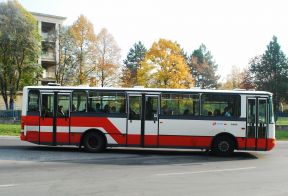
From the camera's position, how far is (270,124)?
61.2 feet

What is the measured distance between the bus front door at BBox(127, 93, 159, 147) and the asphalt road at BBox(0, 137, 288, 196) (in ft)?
2.10

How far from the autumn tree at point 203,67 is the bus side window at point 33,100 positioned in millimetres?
81570

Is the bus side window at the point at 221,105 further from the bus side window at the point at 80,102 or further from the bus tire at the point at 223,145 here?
the bus side window at the point at 80,102

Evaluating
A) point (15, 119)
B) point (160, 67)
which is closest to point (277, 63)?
Result: point (160, 67)

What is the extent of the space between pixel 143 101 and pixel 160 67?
117ft

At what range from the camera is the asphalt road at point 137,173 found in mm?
10594

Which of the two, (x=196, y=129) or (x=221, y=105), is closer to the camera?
(x=196, y=129)

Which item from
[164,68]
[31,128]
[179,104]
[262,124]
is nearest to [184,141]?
[179,104]

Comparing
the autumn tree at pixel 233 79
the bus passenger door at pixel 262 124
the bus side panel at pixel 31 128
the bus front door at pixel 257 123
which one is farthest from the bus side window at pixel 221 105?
the autumn tree at pixel 233 79

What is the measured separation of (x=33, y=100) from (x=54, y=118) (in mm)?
1244

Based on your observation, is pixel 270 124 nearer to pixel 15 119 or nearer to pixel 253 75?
pixel 15 119

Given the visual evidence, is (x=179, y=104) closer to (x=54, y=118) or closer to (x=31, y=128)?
(x=54, y=118)

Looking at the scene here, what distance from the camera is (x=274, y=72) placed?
7469cm

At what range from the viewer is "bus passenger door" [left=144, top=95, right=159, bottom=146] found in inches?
736
